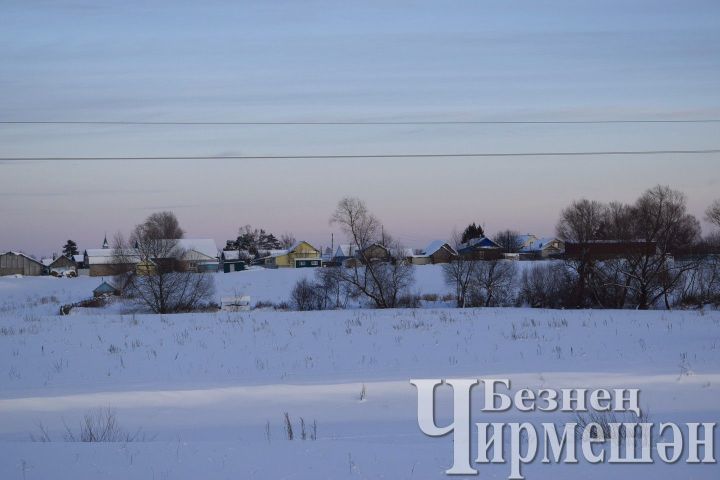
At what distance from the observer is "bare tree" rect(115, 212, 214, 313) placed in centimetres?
4594

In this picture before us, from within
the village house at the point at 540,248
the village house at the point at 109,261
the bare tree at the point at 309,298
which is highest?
the village house at the point at 540,248

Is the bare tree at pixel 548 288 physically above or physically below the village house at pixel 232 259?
below

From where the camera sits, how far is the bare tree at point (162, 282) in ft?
151

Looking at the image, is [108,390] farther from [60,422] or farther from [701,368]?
[701,368]

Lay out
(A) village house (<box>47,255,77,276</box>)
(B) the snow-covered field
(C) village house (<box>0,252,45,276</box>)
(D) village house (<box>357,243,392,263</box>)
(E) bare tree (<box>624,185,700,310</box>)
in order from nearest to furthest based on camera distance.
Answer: (B) the snow-covered field
(E) bare tree (<box>624,185,700,310</box>)
(D) village house (<box>357,243,392,263</box>)
(C) village house (<box>0,252,45,276</box>)
(A) village house (<box>47,255,77,276</box>)

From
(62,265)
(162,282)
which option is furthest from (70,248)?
(162,282)

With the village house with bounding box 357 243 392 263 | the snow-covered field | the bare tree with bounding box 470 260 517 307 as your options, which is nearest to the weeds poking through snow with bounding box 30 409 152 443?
the snow-covered field

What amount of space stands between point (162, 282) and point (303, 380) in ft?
120

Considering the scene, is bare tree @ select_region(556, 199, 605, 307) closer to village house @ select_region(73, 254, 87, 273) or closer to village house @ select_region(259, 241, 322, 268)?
village house @ select_region(259, 241, 322, 268)

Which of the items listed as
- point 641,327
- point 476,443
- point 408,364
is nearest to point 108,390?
point 408,364

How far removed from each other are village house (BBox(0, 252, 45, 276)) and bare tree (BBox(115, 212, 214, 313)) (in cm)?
5856

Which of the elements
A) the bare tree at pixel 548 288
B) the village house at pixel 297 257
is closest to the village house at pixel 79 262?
the village house at pixel 297 257

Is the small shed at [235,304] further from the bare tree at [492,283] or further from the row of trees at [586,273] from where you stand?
the bare tree at [492,283]

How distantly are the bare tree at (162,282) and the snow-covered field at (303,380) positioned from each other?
2259cm
